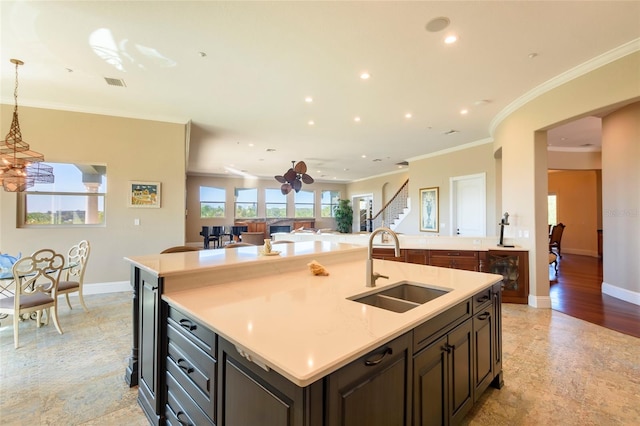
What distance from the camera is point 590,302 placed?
4.23 m

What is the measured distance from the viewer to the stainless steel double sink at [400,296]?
1.69 m

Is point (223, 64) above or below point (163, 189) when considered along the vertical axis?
above

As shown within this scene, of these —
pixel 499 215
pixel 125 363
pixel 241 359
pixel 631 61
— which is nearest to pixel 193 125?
pixel 125 363

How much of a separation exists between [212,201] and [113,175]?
24.4ft

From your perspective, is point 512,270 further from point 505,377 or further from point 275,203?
point 275,203

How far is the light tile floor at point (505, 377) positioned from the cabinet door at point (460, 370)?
28 centimetres

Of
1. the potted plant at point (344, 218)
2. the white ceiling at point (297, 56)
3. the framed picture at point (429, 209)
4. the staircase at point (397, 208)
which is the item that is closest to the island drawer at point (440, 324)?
the white ceiling at point (297, 56)

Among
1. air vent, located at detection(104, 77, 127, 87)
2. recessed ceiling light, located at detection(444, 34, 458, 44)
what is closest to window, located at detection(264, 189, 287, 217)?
air vent, located at detection(104, 77, 127, 87)

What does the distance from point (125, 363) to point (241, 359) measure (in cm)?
224

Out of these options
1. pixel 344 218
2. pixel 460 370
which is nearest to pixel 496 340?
pixel 460 370

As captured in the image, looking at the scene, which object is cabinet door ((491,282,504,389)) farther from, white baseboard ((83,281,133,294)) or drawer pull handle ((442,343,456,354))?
white baseboard ((83,281,133,294))

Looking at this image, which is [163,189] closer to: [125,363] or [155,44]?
[155,44]

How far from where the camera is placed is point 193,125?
18.8 feet

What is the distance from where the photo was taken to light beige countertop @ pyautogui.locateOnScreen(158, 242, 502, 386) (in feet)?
3.09
